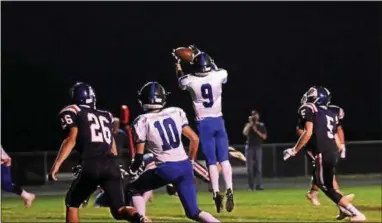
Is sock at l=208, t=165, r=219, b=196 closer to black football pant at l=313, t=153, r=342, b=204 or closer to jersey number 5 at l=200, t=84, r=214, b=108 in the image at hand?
jersey number 5 at l=200, t=84, r=214, b=108

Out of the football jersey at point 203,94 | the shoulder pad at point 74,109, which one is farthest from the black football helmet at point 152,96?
the shoulder pad at point 74,109

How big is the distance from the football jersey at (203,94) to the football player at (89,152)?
0.95 m

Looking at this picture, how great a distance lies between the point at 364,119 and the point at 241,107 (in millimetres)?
1570

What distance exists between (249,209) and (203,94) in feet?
43.4

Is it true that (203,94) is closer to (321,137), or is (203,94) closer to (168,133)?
(168,133)

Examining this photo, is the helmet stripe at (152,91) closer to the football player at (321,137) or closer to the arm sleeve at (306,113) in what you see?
the football player at (321,137)

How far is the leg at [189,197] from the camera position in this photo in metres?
9.54

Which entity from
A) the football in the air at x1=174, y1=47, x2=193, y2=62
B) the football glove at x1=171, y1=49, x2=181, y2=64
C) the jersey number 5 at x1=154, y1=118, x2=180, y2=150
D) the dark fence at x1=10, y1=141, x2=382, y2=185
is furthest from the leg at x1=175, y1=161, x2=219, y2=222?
the dark fence at x1=10, y1=141, x2=382, y2=185

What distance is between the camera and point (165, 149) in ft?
31.0

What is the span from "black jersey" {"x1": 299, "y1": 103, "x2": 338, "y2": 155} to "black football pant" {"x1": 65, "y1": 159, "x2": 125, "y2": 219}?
2.41 m

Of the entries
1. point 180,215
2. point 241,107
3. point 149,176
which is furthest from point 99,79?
point 180,215

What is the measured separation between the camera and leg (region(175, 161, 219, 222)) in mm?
9539

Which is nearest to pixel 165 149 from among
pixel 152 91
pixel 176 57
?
pixel 152 91

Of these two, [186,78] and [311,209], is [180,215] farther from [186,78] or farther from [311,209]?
[186,78]
